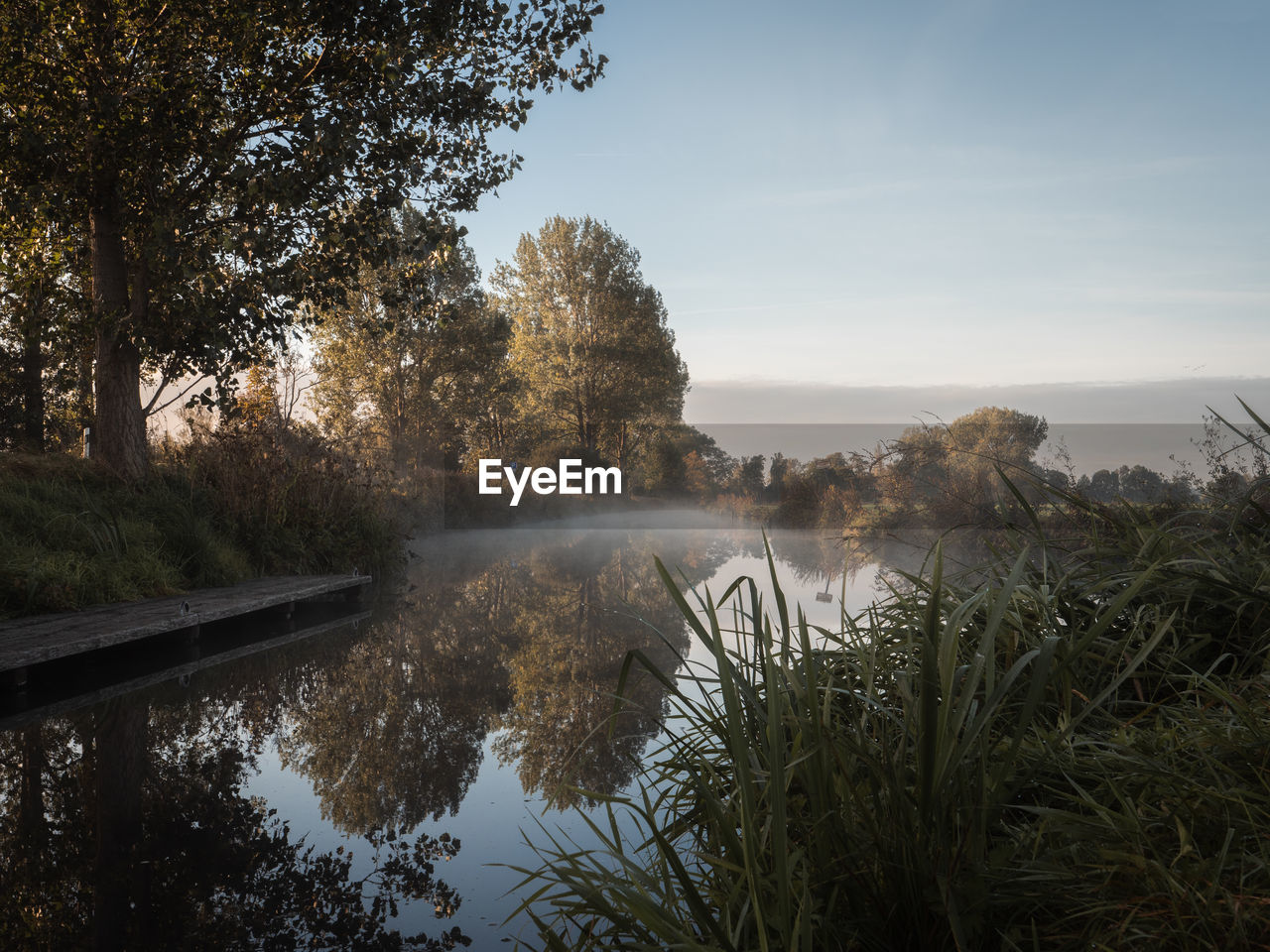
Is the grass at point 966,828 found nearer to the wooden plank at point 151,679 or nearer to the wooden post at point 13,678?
the wooden plank at point 151,679

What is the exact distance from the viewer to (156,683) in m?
5.45

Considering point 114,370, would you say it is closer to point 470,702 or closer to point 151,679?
point 151,679

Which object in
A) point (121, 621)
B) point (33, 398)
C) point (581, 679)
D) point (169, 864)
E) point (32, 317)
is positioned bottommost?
point (581, 679)

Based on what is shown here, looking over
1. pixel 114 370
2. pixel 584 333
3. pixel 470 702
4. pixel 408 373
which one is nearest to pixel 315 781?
pixel 470 702

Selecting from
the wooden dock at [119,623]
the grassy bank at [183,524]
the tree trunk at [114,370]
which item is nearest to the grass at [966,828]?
the wooden dock at [119,623]

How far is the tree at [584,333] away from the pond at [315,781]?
82.5 feet

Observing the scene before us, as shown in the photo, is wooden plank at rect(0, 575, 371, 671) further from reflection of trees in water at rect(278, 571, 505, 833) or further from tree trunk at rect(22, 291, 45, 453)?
tree trunk at rect(22, 291, 45, 453)

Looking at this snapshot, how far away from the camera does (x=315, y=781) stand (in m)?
3.77

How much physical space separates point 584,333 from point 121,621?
89.7 ft

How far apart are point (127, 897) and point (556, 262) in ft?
102

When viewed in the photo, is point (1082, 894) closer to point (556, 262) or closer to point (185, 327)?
point (185, 327)

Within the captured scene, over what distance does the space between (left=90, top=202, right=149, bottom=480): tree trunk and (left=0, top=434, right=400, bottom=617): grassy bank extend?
40 cm

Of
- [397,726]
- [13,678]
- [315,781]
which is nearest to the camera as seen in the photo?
[315,781]

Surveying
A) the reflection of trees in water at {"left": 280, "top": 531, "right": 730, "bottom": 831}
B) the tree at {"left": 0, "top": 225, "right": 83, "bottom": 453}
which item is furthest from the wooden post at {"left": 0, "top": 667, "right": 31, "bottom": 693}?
the tree at {"left": 0, "top": 225, "right": 83, "bottom": 453}
